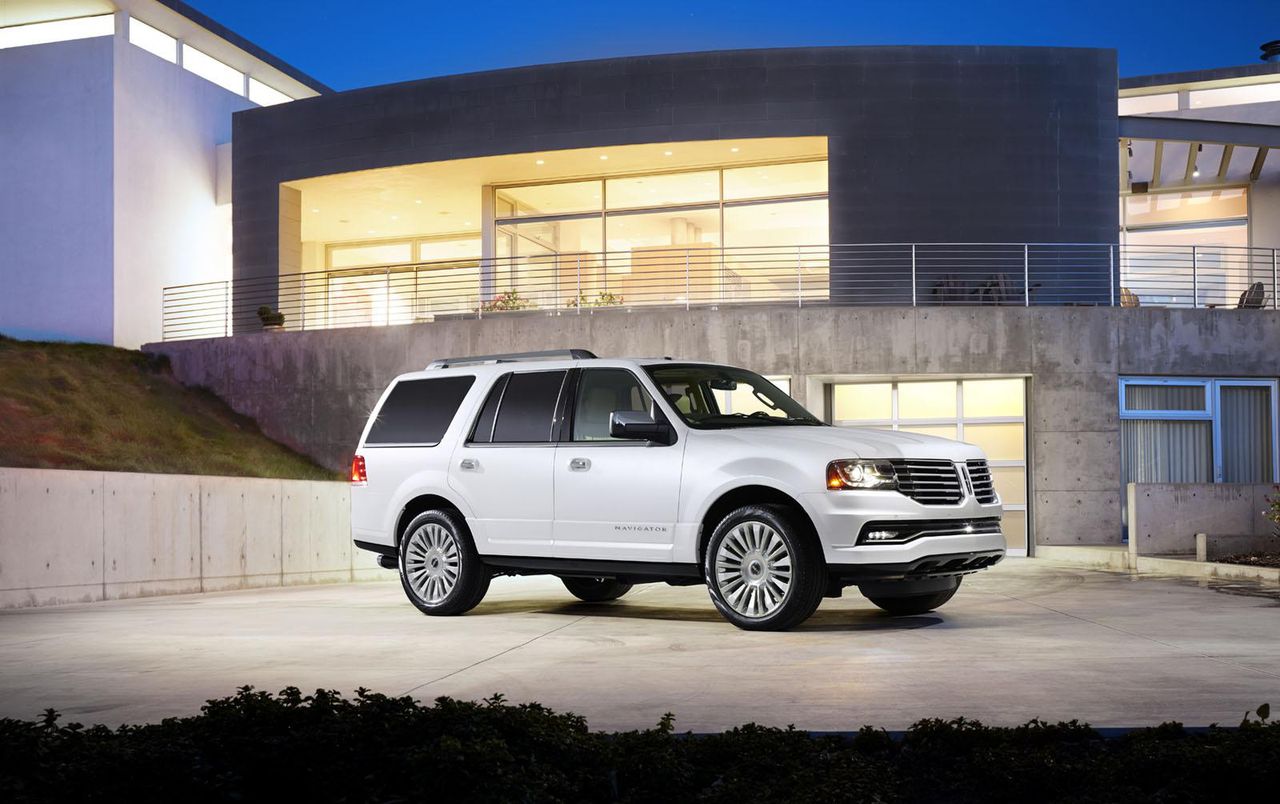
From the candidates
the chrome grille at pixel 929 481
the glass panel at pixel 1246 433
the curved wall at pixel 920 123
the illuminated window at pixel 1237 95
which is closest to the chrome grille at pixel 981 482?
the chrome grille at pixel 929 481

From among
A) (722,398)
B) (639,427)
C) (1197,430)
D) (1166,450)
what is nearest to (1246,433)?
(1197,430)

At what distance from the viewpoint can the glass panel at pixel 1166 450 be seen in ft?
74.6

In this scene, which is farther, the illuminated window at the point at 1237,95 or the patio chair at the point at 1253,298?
the illuminated window at the point at 1237,95

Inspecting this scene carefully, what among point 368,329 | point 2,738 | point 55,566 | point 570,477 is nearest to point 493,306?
point 368,329

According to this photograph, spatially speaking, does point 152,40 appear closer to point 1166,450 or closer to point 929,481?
point 1166,450

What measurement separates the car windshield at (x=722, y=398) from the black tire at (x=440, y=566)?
2227 mm

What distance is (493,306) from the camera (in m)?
26.5

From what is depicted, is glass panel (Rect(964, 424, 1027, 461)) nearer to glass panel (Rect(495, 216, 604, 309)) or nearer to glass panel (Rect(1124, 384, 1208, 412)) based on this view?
glass panel (Rect(1124, 384, 1208, 412))

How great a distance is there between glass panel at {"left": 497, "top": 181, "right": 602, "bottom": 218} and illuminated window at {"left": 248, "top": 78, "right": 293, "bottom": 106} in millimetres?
10357

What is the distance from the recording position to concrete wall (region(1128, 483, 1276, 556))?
60.2 ft

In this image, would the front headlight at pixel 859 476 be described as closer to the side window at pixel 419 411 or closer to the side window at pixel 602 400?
the side window at pixel 602 400

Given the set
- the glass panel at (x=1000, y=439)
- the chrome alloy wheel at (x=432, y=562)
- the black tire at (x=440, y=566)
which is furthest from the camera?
the glass panel at (x=1000, y=439)

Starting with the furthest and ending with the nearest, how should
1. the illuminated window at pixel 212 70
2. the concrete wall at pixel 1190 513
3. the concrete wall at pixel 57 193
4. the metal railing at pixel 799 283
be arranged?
the illuminated window at pixel 212 70 → the concrete wall at pixel 57 193 → the metal railing at pixel 799 283 → the concrete wall at pixel 1190 513

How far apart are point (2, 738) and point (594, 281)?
2416 centimetres
